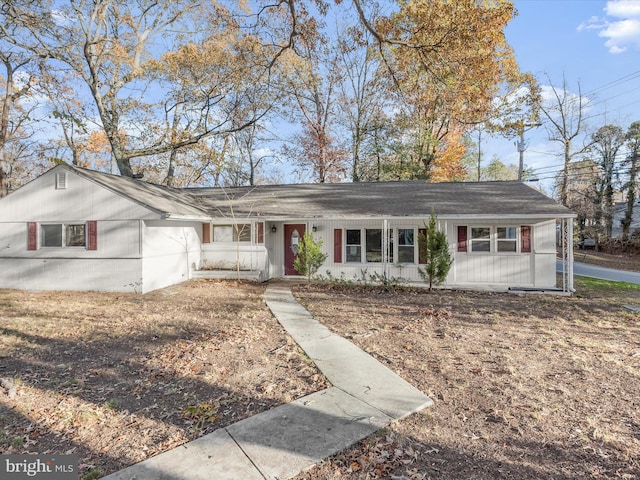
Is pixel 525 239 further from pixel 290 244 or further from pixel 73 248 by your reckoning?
pixel 73 248

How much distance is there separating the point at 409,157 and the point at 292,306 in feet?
55.2

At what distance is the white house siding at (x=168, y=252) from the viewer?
425 inches

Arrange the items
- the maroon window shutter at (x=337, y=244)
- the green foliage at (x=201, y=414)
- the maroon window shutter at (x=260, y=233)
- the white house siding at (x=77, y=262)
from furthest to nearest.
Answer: the maroon window shutter at (x=260, y=233)
the maroon window shutter at (x=337, y=244)
the white house siding at (x=77, y=262)
the green foliage at (x=201, y=414)

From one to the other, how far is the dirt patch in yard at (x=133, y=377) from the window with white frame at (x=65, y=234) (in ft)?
11.9

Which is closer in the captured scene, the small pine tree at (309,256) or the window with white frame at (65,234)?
the window with white frame at (65,234)

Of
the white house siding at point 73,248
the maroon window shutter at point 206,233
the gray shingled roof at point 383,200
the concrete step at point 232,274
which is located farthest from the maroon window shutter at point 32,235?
the gray shingled roof at point 383,200

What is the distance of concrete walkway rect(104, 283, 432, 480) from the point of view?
8.56ft

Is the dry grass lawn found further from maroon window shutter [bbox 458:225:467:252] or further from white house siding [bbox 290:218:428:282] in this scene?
white house siding [bbox 290:218:428:282]

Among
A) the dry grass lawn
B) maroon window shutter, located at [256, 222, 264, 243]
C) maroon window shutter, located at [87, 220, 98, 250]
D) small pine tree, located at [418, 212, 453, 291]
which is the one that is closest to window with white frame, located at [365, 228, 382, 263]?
small pine tree, located at [418, 212, 453, 291]

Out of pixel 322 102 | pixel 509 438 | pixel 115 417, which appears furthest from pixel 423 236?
pixel 322 102

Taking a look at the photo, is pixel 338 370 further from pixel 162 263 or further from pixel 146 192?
pixel 146 192

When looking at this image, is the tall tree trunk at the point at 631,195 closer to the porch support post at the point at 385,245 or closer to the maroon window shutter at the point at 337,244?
the porch support post at the point at 385,245

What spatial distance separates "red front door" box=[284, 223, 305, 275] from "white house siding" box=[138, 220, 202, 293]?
3476 millimetres

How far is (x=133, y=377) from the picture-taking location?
4359mm
